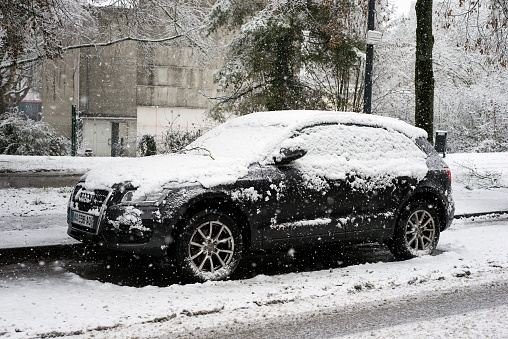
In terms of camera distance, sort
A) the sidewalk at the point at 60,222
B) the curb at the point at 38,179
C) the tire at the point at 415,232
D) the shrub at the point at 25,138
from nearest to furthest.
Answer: the sidewalk at the point at 60,222
the tire at the point at 415,232
the curb at the point at 38,179
the shrub at the point at 25,138

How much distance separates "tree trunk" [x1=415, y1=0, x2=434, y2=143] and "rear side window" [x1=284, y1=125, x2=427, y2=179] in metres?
7.03

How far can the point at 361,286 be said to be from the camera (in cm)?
595

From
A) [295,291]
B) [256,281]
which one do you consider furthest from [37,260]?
[295,291]

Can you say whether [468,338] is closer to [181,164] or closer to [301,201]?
[301,201]

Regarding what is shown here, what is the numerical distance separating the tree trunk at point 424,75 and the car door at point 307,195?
813cm

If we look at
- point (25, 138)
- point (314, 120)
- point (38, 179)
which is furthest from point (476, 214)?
point (25, 138)

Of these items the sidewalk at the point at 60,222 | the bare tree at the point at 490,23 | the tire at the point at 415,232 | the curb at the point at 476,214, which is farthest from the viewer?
the bare tree at the point at 490,23

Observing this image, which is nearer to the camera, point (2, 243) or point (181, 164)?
point (181, 164)

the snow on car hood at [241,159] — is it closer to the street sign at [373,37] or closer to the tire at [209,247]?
the tire at [209,247]

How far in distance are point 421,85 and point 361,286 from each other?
31.6ft

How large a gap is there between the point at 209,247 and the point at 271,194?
2.95ft

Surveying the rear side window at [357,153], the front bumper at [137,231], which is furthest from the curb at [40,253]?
the rear side window at [357,153]

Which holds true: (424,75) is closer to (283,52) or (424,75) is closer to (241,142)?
(283,52)

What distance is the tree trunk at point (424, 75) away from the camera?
14.4 meters
